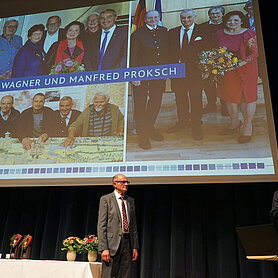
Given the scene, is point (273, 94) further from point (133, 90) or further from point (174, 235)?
point (174, 235)

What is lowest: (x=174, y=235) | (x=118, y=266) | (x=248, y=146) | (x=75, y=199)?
(x=118, y=266)

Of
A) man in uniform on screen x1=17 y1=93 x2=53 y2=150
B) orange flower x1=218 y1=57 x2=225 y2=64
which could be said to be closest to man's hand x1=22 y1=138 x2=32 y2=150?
man in uniform on screen x1=17 y1=93 x2=53 y2=150

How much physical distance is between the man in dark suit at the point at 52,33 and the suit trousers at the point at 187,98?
1.66 meters

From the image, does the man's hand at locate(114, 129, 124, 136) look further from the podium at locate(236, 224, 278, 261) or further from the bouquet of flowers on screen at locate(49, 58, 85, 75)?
the podium at locate(236, 224, 278, 261)

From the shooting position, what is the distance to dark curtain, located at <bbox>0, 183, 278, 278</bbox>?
143 inches

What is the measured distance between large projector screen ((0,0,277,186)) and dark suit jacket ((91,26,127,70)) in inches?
0.5

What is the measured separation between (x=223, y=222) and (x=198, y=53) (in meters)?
1.93

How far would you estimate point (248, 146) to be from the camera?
3.20m

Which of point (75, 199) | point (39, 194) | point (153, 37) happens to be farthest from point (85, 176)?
point (153, 37)

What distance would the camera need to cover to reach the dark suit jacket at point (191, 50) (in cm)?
363

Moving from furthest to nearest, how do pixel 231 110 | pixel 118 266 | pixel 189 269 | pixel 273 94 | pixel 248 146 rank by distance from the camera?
pixel 273 94 < pixel 189 269 < pixel 231 110 < pixel 248 146 < pixel 118 266

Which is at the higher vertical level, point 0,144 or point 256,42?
point 256,42

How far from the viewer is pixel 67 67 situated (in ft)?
13.1

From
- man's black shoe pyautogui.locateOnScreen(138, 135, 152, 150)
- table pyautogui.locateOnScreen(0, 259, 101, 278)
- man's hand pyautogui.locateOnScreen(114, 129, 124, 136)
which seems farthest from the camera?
man's hand pyautogui.locateOnScreen(114, 129, 124, 136)
